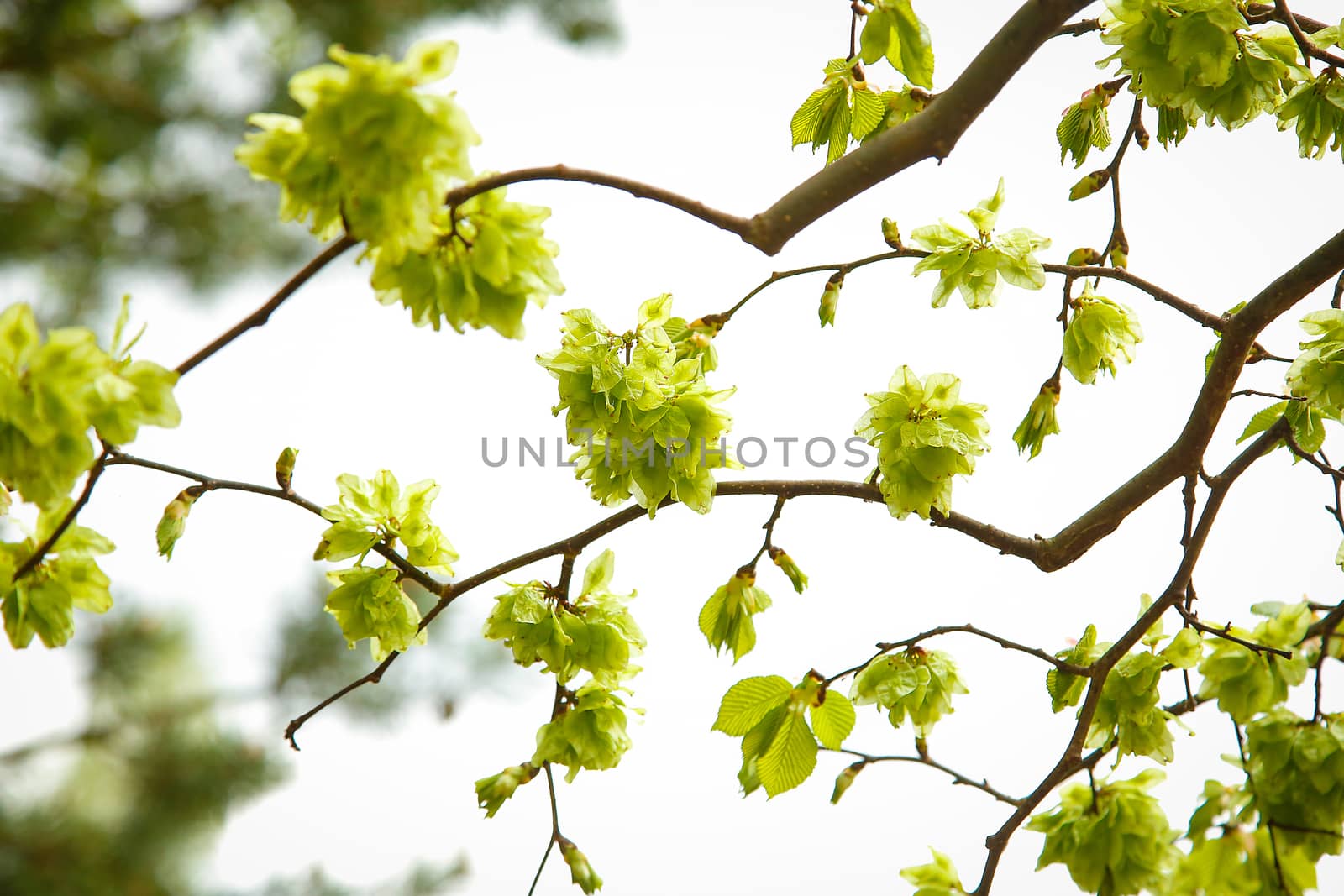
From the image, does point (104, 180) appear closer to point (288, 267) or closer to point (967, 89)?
point (288, 267)

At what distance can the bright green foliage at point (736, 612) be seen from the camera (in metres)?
0.55

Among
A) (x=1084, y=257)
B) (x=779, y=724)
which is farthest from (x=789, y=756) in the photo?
(x=1084, y=257)

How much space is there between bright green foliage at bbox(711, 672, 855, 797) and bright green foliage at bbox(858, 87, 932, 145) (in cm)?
34

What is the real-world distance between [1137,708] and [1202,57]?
387 mm

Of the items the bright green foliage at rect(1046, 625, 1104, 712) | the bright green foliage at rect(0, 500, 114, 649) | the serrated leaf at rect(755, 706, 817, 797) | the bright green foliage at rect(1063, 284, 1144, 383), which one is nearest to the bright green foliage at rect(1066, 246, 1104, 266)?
the bright green foliage at rect(1063, 284, 1144, 383)

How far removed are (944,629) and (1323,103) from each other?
429mm

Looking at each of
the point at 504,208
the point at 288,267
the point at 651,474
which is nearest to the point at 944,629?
the point at 651,474

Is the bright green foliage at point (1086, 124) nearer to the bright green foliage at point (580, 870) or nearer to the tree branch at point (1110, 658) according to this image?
the tree branch at point (1110, 658)

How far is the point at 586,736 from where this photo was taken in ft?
1.85

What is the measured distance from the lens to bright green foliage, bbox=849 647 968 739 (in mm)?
577

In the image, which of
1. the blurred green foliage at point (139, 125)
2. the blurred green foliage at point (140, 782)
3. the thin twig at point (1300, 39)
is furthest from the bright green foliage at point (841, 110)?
the blurred green foliage at point (139, 125)

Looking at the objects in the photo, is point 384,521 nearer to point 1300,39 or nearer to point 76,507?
point 76,507

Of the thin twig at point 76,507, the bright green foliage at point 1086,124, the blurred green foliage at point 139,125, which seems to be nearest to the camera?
the thin twig at point 76,507

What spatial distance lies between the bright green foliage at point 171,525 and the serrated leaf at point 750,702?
32 cm
